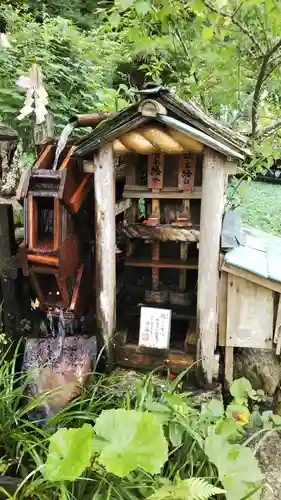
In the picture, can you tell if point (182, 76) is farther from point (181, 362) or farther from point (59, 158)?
point (181, 362)

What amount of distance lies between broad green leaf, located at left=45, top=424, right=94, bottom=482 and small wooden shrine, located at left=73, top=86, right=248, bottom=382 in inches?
77.5

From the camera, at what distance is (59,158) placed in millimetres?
4371

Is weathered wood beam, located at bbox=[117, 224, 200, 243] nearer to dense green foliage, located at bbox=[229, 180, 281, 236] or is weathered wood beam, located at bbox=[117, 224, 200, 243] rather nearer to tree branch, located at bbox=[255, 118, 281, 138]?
tree branch, located at bbox=[255, 118, 281, 138]

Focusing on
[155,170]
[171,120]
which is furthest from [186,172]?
[171,120]

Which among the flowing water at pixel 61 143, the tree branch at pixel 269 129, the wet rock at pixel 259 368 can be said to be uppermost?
the tree branch at pixel 269 129

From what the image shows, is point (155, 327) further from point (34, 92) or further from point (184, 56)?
point (184, 56)

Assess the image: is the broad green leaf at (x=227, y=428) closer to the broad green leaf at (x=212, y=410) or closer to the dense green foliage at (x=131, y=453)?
the dense green foliage at (x=131, y=453)

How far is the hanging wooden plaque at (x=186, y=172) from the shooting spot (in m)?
4.41

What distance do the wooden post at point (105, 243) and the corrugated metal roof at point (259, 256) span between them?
1.28 metres

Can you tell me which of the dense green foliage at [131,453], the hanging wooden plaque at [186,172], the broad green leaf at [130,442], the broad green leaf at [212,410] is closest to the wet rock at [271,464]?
the dense green foliage at [131,453]

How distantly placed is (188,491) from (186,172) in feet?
10.3

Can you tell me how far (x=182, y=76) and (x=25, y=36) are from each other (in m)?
2.94

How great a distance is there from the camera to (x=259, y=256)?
14.5 feet

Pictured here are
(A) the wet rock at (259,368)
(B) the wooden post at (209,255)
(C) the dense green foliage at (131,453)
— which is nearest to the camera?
(C) the dense green foliage at (131,453)
